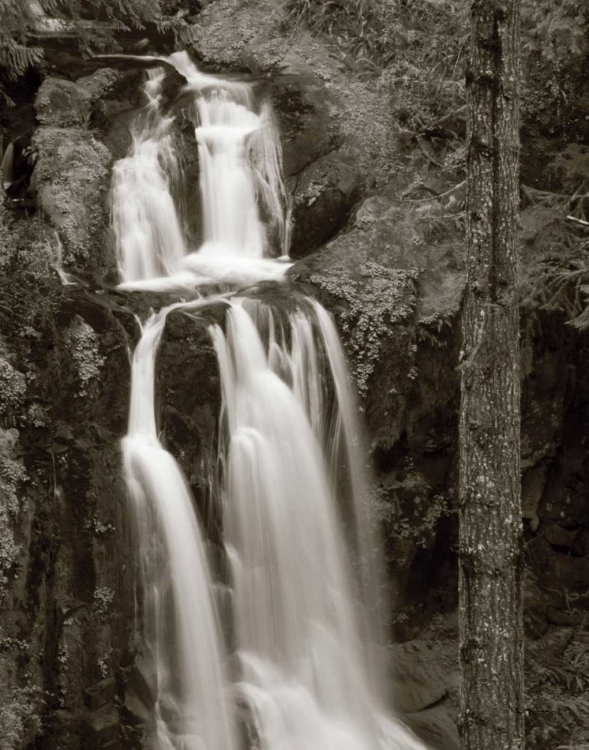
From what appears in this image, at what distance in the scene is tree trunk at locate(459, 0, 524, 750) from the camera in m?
5.05

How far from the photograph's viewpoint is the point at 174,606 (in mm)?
8211

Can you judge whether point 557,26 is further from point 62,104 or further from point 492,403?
point 62,104

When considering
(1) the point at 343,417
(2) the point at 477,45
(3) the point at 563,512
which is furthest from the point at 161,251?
(2) the point at 477,45

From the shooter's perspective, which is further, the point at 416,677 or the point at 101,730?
the point at 416,677

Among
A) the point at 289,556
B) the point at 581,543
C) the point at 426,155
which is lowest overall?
the point at 581,543

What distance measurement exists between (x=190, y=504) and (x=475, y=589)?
12.8 ft

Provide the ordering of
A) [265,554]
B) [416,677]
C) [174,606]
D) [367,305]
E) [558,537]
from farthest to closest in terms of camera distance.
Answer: [558,537] → [367,305] → [416,677] → [265,554] → [174,606]

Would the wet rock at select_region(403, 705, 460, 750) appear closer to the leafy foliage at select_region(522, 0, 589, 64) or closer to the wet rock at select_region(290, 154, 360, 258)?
the wet rock at select_region(290, 154, 360, 258)

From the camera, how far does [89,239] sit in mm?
10477

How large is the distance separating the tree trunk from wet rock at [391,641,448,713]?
14.1ft

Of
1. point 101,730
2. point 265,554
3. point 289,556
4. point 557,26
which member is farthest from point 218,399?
point 557,26

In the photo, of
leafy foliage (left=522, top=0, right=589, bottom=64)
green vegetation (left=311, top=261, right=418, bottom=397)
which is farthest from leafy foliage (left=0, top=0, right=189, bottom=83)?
leafy foliage (left=522, top=0, right=589, bottom=64)

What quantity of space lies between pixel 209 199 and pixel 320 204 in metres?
1.43

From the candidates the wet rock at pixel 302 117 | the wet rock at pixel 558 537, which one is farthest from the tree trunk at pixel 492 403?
the wet rock at pixel 302 117
